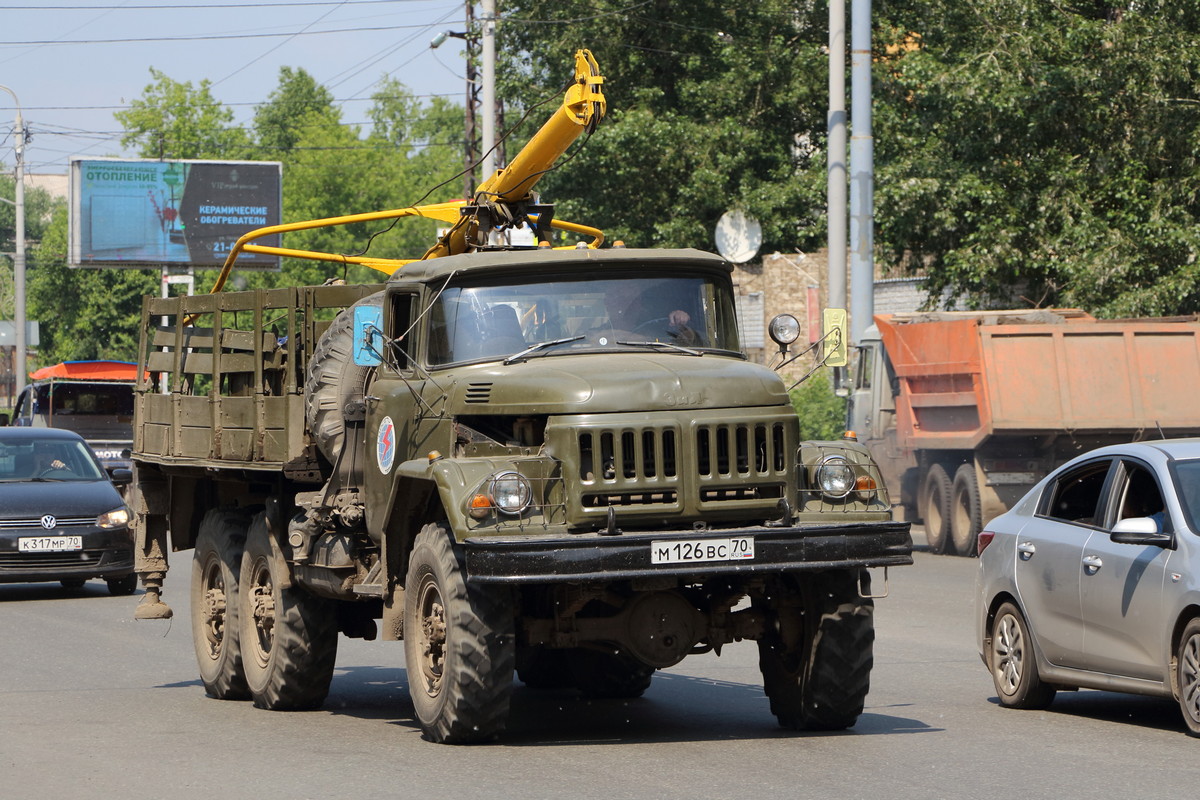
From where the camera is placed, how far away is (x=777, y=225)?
135ft

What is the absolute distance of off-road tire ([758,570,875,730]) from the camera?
9188 mm

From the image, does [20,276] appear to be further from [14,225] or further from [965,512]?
[14,225]

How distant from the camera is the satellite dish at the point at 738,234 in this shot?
1604 inches

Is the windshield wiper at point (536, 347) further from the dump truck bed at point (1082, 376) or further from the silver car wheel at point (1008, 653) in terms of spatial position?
the dump truck bed at point (1082, 376)

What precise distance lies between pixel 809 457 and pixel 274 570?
3476mm

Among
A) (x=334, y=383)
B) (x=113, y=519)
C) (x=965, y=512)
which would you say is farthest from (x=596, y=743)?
(x=965, y=512)

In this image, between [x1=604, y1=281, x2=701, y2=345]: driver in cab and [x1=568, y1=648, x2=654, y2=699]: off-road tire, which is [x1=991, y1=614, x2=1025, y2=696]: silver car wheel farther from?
[x1=604, y1=281, x2=701, y2=345]: driver in cab

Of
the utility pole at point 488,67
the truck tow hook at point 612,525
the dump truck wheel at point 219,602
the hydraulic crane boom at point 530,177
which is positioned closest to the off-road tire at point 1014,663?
the truck tow hook at point 612,525

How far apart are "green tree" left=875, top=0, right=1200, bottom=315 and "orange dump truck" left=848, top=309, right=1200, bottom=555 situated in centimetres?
381

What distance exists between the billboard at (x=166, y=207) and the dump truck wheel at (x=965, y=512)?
109 feet

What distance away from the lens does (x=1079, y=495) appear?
1041cm

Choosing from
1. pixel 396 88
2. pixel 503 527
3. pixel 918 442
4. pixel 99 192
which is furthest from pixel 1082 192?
pixel 396 88

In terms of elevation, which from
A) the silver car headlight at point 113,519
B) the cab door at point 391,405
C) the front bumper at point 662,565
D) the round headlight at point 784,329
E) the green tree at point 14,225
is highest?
the green tree at point 14,225

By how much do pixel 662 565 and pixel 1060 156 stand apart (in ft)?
67.8
